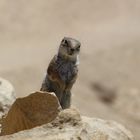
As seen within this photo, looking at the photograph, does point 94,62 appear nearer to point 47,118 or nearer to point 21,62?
point 21,62

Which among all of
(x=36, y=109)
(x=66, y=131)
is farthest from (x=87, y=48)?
(x=66, y=131)

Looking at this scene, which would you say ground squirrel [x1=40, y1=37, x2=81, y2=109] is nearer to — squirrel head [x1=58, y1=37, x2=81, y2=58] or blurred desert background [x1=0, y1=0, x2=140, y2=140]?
squirrel head [x1=58, y1=37, x2=81, y2=58]

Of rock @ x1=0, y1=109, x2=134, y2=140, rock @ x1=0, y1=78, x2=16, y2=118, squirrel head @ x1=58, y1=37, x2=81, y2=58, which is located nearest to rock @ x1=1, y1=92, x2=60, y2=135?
rock @ x1=0, y1=109, x2=134, y2=140

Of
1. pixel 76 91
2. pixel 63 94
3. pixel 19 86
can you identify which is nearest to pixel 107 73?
pixel 76 91

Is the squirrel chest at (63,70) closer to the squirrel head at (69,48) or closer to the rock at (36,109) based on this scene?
the squirrel head at (69,48)

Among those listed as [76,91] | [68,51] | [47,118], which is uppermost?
[68,51]

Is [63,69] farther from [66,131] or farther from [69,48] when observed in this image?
[66,131]

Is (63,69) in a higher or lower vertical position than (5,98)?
higher
